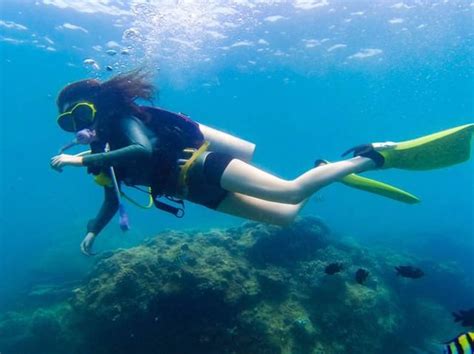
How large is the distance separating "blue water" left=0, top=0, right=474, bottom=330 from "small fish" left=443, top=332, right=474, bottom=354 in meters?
14.1

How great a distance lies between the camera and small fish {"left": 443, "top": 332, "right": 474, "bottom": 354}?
9.66 ft

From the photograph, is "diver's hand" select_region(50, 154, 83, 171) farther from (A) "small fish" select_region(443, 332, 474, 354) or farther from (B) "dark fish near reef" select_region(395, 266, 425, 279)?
(B) "dark fish near reef" select_region(395, 266, 425, 279)

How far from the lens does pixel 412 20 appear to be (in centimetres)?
2848

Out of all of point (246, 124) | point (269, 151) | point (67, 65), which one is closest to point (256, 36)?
point (67, 65)

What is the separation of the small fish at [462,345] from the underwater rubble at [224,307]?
409 cm

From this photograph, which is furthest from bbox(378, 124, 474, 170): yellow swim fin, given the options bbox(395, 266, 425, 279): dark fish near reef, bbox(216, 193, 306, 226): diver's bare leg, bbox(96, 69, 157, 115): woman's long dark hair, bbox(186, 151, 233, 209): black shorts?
bbox(96, 69, 157, 115): woman's long dark hair

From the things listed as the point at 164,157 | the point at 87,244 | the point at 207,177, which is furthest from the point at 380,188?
the point at 87,244

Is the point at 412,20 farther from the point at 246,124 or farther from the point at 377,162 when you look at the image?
the point at 246,124

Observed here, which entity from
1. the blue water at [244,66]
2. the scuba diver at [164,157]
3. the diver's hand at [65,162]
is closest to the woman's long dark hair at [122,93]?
the scuba diver at [164,157]

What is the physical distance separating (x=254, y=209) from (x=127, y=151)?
6.79 ft

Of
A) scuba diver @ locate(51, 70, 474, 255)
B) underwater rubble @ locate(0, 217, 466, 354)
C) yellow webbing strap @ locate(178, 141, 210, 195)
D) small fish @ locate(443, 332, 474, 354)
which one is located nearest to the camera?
small fish @ locate(443, 332, 474, 354)

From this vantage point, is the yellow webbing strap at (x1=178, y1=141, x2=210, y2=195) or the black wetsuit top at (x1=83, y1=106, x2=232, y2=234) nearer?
the black wetsuit top at (x1=83, y1=106, x2=232, y2=234)

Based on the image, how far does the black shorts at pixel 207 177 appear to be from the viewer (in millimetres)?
4592

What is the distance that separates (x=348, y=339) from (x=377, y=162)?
178 inches
